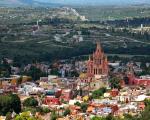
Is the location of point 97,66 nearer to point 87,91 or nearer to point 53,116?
point 87,91

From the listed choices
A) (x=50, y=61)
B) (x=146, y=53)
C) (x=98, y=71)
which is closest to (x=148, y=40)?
(x=146, y=53)

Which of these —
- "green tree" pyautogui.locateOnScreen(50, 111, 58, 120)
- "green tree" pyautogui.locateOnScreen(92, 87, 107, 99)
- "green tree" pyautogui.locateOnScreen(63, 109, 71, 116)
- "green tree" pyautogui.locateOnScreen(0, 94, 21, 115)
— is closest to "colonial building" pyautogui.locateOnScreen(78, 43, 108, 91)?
"green tree" pyautogui.locateOnScreen(92, 87, 107, 99)

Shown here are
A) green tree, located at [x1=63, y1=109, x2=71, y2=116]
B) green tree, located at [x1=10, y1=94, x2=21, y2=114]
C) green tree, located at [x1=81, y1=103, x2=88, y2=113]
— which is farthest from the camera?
green tree, located at [x1=81, y1=103, x2=88, y2=113]

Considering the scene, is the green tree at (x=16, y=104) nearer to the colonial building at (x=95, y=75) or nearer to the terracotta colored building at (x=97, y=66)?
the colonial building at (x=95, y=75)

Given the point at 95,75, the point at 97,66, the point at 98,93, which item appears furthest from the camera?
the point at 97,66

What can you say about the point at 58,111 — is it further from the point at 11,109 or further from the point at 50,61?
the point at 50,61

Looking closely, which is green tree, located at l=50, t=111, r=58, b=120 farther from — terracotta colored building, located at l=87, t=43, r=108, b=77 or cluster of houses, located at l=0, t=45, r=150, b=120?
terracotta colored building, located at l=87, t=43, r=108, b=77

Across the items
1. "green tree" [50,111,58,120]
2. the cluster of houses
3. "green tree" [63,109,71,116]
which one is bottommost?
the cluster of houses

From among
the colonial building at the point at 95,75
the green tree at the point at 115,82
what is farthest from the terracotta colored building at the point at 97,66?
the green tree at the point at 115,82

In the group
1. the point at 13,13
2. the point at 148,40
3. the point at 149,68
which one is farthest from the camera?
the point at 13,13

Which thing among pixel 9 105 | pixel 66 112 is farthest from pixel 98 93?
pixel 9 105

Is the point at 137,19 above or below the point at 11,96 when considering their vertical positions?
below
